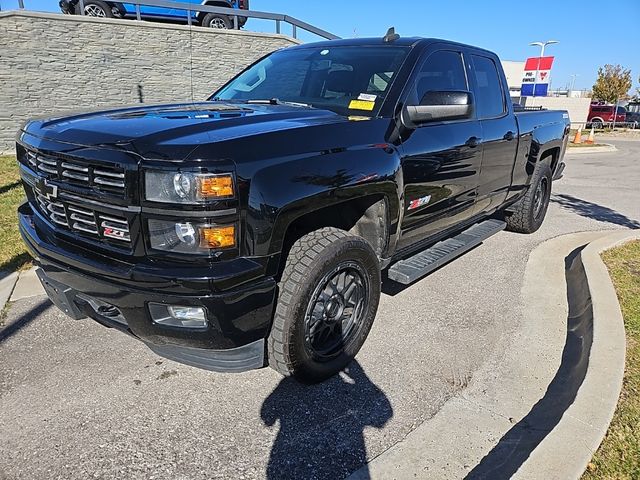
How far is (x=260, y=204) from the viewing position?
223 centimetres

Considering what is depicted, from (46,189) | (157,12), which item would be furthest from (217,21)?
(46,189)

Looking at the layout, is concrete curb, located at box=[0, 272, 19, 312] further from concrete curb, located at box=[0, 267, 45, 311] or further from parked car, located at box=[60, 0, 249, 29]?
parked car, located at box=[60, 0, 249, 29]

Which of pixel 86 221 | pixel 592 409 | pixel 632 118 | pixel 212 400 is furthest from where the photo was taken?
pixel 632 118

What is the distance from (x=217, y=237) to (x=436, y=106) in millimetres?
1783

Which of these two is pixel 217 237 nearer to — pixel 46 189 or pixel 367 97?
pixel 46 189

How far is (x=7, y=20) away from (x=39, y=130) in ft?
36.3

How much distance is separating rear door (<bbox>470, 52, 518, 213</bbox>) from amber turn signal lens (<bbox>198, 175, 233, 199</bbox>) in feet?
8.98

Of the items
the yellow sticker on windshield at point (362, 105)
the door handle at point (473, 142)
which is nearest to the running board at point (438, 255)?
the door handle at point (473, 142)

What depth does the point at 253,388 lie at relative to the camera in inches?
111

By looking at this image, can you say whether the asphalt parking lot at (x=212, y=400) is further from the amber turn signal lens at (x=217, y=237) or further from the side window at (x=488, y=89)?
the side window at (x=488, y=89)

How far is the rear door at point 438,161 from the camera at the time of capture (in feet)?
10.7

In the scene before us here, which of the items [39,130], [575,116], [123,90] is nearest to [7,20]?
[123,90]

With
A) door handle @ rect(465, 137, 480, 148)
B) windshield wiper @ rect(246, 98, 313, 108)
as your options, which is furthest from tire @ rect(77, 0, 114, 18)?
door handle @ rect(465, 137, 480, 148)

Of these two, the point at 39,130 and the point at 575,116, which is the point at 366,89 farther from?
the point at 575,116
